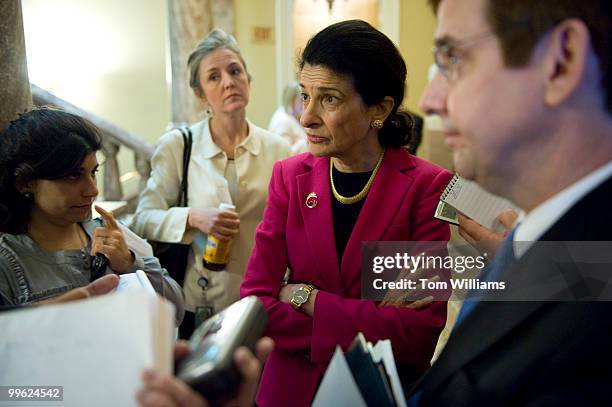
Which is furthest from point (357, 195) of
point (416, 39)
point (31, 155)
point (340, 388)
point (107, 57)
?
point (107, 57)

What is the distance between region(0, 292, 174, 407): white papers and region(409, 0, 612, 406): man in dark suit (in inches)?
18.9

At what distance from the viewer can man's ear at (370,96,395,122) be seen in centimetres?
177

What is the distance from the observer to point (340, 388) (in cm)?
101

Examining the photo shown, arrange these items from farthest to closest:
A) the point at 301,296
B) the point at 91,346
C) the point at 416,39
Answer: the point at 416,39 < the point at 301,296 < the point at 91,346

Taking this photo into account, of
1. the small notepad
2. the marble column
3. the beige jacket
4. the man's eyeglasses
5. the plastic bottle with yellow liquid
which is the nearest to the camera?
the man's eyeglasses

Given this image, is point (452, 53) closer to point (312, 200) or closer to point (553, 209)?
point (553, 209)

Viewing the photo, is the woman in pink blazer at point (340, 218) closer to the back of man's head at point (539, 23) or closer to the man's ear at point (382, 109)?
the man's ear at point (382, 109)

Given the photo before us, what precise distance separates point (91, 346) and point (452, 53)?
703 millimetres

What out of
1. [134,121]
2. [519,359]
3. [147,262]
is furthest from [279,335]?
[134,121]

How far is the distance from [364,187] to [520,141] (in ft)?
2.87

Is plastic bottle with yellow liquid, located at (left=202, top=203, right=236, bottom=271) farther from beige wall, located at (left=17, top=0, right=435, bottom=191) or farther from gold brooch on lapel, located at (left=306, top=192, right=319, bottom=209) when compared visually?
beige wall, located at (left=17, top=0, right=435, bottom=191)

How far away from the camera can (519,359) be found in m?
0.85

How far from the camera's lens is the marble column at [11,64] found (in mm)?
1757

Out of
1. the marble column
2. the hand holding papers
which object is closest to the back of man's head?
the hand holding papers
